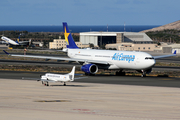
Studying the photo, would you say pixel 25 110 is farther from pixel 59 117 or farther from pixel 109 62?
pixel 109 62

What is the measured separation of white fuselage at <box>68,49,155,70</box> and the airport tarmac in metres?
9.64

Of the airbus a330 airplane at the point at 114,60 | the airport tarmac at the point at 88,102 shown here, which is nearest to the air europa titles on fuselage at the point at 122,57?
the airbus a330 airplane at the point at 114,60

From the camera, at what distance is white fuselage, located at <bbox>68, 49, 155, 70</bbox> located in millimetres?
53562

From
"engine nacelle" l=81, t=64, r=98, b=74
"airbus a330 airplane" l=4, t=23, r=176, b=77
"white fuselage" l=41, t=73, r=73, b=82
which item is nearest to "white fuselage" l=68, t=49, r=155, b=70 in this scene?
"airbus a330 airplane" l=4, t=23, r=176, b=77

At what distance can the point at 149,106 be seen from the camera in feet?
102

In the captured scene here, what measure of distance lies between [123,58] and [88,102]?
24455 mm

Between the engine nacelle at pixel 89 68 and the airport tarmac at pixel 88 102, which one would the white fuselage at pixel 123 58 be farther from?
the airport tarmac at pixel 88 102

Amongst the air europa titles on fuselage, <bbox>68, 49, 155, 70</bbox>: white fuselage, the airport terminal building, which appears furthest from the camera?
the airport terminal building

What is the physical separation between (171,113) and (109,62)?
1202 inches

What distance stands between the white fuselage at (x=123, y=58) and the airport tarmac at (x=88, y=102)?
31.6ft

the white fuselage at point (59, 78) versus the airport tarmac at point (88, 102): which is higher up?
the white fuselage at point (59, 78)

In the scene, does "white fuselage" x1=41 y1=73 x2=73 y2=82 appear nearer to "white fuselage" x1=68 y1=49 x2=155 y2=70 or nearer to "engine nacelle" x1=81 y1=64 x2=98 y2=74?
"engine nacelle" x1=81 y1=64 x2=98 y2=74

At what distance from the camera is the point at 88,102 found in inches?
1281

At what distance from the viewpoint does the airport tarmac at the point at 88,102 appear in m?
→ 26.6
